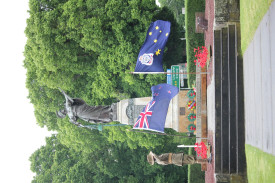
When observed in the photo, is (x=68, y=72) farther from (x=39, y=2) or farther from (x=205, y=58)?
(x=205, y=58)

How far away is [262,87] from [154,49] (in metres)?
10.00

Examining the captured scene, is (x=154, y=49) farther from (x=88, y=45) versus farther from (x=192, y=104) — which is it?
(x=88, y=45)

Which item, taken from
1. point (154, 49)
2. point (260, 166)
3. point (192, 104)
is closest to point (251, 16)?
point (260, 166)

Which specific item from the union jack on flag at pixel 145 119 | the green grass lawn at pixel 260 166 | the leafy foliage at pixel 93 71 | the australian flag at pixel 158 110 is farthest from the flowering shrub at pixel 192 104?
the green grass lawn at pixel 260 166

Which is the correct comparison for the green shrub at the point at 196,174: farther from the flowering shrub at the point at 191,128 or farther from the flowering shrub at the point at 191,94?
the flowering shrub at the point at 191,94

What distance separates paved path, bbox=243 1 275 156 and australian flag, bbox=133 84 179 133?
592 cm

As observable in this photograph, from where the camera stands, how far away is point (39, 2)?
2273 cm

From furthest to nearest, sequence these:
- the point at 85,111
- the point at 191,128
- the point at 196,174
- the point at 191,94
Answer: the point at 196,174, the point at 85,111, the point at 191,94, the point at 191,128

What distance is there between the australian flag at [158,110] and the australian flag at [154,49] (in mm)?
1432

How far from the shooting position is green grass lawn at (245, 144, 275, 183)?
602 cm

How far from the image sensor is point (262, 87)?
6.45 m

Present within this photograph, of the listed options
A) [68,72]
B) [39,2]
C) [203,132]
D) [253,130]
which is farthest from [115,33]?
[253,130]

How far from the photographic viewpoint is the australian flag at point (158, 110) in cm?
1397

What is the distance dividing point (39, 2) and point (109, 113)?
974 cm
